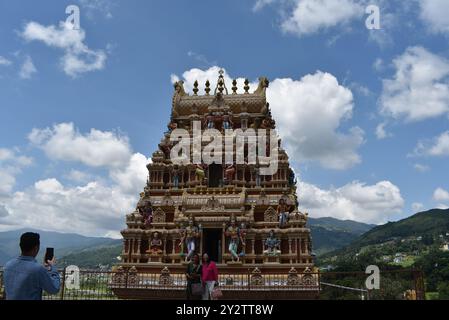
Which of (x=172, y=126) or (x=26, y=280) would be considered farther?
(x=172, y=126)

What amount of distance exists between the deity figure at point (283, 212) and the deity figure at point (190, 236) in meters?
5.51

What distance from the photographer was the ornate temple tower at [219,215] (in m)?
26.1

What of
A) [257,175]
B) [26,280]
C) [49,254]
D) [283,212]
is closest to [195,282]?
[49,254]

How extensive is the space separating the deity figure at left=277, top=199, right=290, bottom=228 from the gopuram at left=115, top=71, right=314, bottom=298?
66mm

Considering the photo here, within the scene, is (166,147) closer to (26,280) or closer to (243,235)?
(243,235)

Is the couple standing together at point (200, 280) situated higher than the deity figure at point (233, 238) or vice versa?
the deity figure at point (233, 238)

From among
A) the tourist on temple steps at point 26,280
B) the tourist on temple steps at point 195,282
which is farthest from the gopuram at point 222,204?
the tourist on temple steps at point 26,280

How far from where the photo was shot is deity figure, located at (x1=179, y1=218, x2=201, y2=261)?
1029 inches

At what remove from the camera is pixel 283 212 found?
2725 centimetres

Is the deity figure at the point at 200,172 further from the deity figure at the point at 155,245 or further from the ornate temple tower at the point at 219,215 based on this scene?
the deity figure at the point at 155,245

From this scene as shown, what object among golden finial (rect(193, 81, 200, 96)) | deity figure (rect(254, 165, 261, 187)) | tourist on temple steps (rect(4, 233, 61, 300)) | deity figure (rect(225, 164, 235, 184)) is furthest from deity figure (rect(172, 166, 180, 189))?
tourist on temple steps (rect(4, 233, 61, 300))

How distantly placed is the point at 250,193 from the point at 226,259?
5.43 meters

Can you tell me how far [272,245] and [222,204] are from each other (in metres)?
4.31

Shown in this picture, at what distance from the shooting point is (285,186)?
29.2 m
